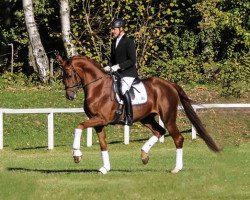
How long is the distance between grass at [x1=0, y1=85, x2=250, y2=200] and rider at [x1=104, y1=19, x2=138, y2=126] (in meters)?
1.45

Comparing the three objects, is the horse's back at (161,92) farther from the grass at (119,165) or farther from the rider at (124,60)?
the grass at (119,165)

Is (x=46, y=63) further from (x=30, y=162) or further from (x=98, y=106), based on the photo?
(x=98, y=106)

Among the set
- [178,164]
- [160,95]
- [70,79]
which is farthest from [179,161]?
[70,79]

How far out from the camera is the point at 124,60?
15539 millimetres

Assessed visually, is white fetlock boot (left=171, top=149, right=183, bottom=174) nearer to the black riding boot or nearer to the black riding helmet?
the black riding boot

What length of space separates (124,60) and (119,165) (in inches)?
107

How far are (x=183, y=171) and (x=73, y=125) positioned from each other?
11.6 metres

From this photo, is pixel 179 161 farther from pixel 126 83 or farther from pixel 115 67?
pixel 115 67

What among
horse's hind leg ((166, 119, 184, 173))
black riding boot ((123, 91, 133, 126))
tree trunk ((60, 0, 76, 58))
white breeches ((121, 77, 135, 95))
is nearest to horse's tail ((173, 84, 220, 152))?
horse's hind leg ((166, 119, 184, 173))

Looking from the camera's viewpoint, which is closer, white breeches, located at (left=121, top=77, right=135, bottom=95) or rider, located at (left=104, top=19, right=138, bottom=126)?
rider, located at (left=104, top=19, right=138, bottom=126)

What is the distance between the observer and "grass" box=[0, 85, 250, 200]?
1307cm

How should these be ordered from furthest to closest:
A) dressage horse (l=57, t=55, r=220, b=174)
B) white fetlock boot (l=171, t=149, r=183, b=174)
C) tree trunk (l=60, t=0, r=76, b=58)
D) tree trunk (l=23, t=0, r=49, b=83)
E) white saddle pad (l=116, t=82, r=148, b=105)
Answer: tree trunk (l=23, t=0, r=49, b=83), tree trunk (l=60, t=0, r=76, b=58), white saddle pad (l=116, t=82, r=148, b=105), white fetlock boot (l=171, t=149, r=183, b=174), dressage horse (l=57, t=55, r=220, b=174)

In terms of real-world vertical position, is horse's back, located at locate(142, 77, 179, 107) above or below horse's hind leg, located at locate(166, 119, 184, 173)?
above

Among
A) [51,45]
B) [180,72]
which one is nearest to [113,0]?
[180,72]
